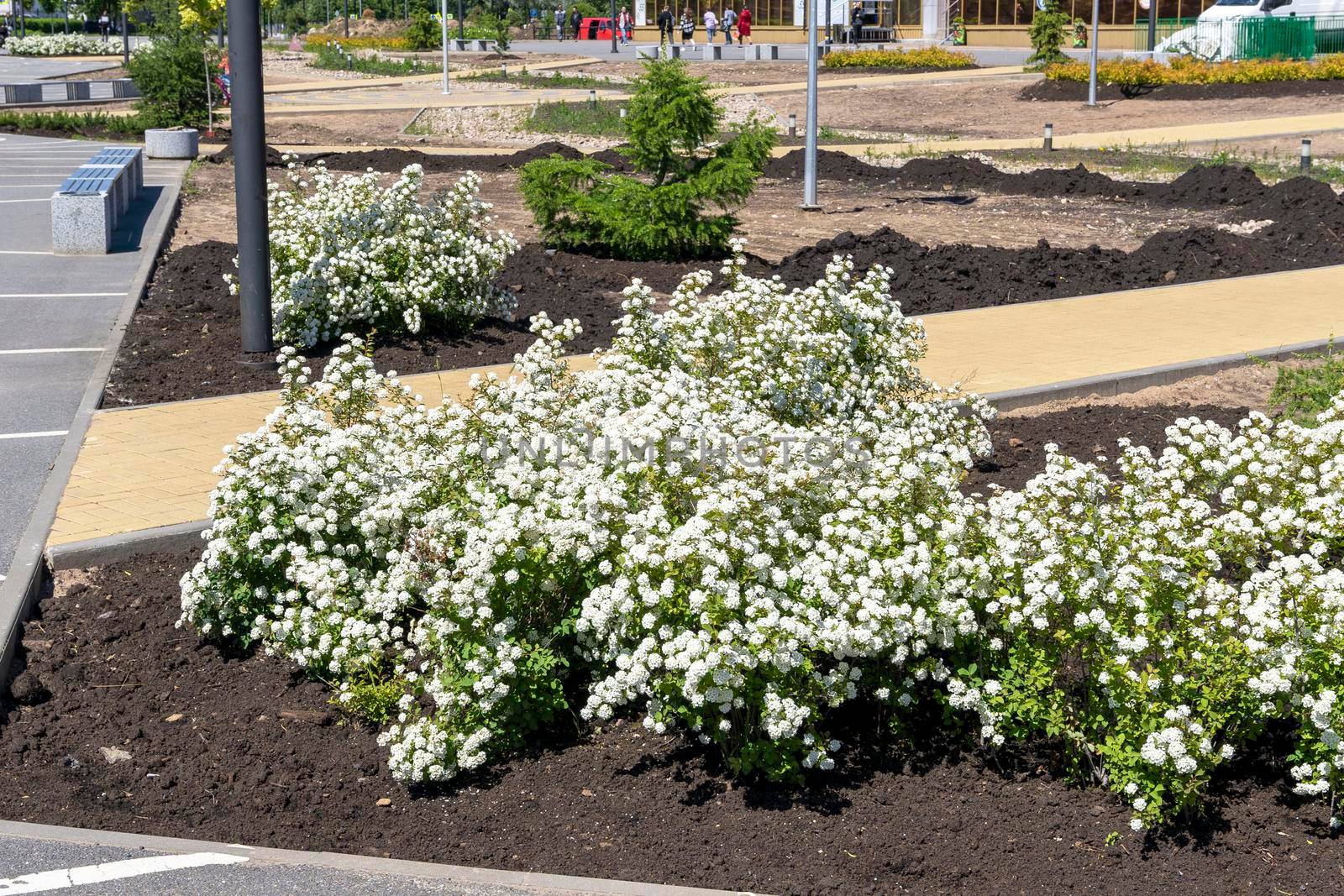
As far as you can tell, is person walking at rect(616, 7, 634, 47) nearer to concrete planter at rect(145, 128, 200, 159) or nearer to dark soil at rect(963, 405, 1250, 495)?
concrete planter at rect(145, 128, 200, 159)

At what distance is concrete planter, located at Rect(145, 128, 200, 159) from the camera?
1030 inches

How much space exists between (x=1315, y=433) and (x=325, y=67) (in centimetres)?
5815

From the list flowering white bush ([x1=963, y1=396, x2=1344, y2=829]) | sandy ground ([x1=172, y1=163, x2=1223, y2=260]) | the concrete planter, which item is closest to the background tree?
sandy ground ([x1=172, y1=163, x2=1223, y2=260])

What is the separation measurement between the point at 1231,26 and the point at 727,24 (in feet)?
86.2

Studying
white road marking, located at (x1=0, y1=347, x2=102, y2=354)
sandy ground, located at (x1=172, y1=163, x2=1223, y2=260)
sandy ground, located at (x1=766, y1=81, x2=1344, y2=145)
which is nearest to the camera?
white road marking, located at (x1=0, y1=347, x2=102, y2=354)

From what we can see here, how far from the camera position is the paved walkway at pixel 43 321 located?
8.33 m

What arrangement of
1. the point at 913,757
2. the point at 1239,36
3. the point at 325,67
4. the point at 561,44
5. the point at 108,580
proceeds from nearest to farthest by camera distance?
the point at 913,757
the point at 108,580
the point at 1239,36
the point at 325,67
the point at 561,44

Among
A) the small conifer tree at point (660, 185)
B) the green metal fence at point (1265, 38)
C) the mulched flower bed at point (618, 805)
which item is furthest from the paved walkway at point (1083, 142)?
the mulched flower bed at point (618, 805)

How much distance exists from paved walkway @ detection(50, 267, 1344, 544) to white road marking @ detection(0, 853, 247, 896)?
2.77 m

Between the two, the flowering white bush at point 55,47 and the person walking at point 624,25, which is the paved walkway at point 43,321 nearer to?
the person walking at point 624,25

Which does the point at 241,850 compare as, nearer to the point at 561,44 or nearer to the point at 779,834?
the point at 779,834

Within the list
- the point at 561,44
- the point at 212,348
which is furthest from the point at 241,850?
the point at 561,44

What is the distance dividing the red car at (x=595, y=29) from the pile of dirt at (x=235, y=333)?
213ft

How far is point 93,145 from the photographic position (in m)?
30.2
